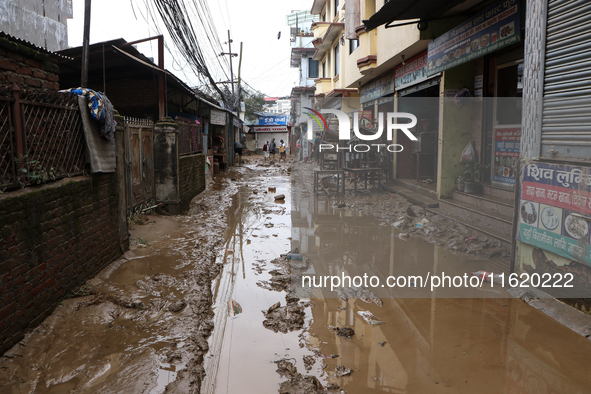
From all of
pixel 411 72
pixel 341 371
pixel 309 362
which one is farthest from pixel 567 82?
pixel 411 72

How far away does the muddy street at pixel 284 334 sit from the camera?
2863 millimetres

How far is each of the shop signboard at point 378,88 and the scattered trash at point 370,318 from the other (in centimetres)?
993

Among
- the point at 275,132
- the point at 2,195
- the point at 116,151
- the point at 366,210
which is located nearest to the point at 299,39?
the point at 275,132

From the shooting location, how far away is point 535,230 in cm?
438

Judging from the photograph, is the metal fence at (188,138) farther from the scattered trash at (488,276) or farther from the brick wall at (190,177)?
the scattered trash at (488,276)

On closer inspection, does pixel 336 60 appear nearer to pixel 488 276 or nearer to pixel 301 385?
pixel 488 276

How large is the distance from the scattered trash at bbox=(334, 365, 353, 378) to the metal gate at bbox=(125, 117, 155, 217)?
4936 mm

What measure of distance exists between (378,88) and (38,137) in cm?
1205

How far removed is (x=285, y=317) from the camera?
3.92 meters

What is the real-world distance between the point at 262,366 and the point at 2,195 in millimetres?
2386

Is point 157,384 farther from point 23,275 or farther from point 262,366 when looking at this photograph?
point 23,275

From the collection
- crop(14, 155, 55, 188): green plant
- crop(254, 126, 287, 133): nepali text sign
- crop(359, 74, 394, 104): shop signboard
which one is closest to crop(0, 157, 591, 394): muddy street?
crop(14, 155, 55, 188): green plant

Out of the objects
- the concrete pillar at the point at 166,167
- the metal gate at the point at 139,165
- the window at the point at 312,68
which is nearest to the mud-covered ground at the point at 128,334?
the metal gate at the point at 139,165

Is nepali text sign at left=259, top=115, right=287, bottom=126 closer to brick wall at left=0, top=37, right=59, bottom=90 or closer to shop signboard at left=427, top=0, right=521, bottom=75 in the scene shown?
shop signboard at left=427, top=0, right=521, bottom=75
